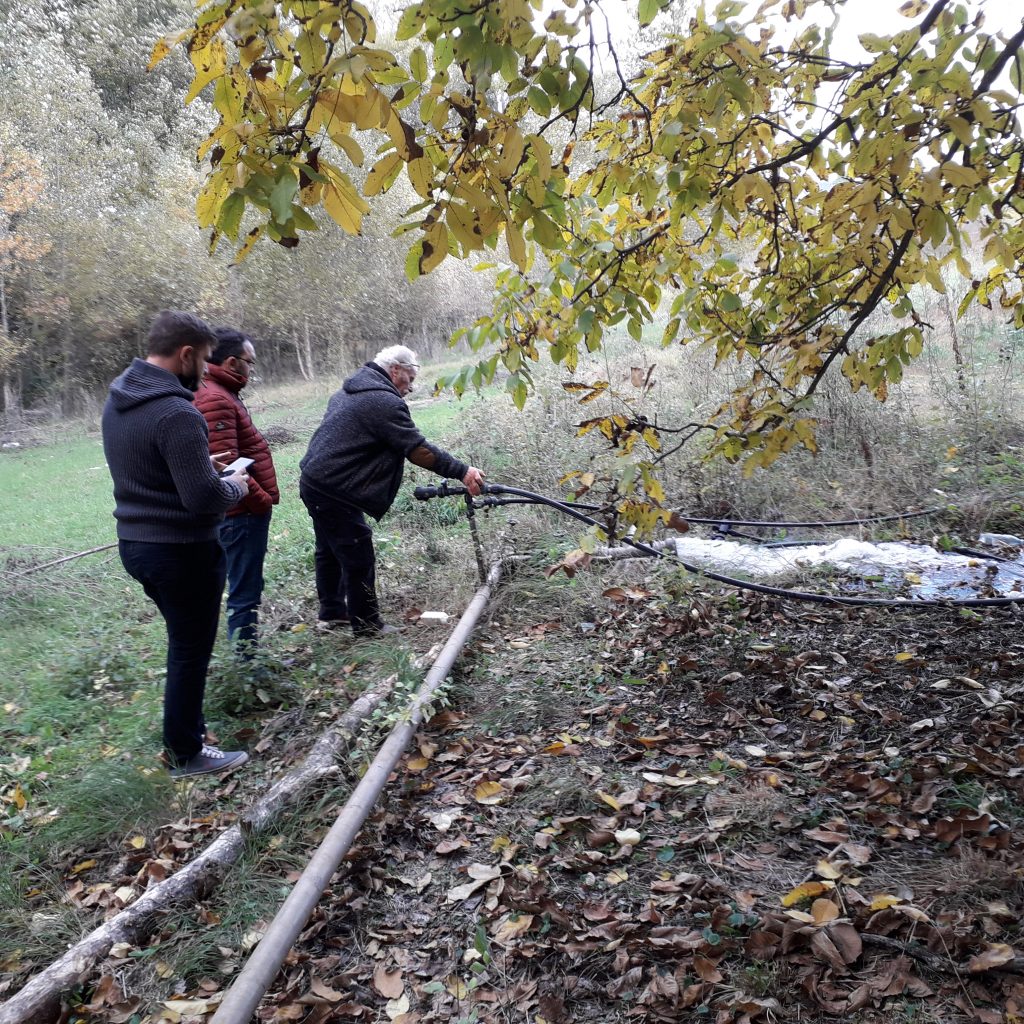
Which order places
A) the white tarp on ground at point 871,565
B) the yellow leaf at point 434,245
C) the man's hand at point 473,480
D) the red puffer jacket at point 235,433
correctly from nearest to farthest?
the yellow leaf at point 434,245
the red puffer jacket at point 235,433
the white tarp on ground at point 871,565
the man's hand at point 473,480

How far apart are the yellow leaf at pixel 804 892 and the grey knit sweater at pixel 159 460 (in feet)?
9.34

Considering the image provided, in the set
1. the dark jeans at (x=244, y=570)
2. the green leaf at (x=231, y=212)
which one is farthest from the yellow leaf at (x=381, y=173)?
the dark jeans at (x=244, y=570)

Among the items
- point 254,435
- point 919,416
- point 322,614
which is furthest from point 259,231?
point 919,416

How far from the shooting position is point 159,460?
3574 millimetres

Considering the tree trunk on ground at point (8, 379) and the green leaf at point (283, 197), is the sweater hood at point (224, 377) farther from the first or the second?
the tree trunk on ground at point (8, 379)

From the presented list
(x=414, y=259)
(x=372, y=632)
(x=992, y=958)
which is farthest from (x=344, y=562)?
Answer: (x=992, y=958)

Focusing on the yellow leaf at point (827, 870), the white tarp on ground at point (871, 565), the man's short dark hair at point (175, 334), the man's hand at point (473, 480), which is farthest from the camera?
the man's hand at point (473, 480)

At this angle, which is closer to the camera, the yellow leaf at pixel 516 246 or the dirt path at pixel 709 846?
the yellow leaf at pixel 516 246

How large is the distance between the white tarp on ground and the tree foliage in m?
1.92

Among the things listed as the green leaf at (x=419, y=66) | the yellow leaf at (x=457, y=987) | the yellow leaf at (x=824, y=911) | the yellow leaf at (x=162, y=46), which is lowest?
the yellow leaf at (x=457, y=987)

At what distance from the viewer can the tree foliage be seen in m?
1.73

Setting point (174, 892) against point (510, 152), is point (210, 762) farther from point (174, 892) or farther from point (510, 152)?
point (510, 152)

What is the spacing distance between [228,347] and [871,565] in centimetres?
462

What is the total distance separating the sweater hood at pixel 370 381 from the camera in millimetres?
5312
